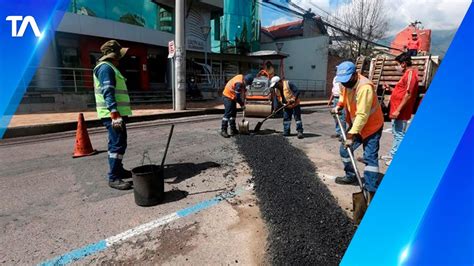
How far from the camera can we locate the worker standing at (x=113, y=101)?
369 centimetres

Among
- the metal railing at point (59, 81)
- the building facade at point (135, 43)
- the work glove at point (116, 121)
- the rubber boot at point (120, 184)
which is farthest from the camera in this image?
the building facade at point (135, 43)

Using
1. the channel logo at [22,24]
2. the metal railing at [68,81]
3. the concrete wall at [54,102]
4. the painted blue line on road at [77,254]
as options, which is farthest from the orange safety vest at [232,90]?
the channel logo at [22,24]

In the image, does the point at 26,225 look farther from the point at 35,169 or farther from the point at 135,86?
the point at 135,86

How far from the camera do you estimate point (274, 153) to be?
5680 millimetres

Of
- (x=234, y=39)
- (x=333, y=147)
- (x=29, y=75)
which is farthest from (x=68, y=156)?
(x=234, y=39)

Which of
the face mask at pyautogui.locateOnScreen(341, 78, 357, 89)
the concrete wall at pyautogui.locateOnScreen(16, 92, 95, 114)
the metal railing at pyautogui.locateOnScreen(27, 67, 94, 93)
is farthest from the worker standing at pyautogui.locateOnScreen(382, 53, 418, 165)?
the metal railing at pyautogui.locateOnScreen(27, 67, 94, 93)

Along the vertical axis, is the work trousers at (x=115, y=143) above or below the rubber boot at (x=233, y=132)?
above

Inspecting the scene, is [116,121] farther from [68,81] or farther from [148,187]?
[68,81]

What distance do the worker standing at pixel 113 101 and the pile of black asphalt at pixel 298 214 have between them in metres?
1.91

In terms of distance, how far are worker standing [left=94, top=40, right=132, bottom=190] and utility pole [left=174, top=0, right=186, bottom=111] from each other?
7.96 m

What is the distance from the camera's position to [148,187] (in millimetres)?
3422

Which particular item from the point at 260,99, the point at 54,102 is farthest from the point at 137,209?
the point at 54,102

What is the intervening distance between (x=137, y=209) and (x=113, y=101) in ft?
4.47

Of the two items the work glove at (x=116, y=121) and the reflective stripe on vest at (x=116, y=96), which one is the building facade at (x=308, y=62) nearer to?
the reflective stripe on vest at (x=116, y=96)
